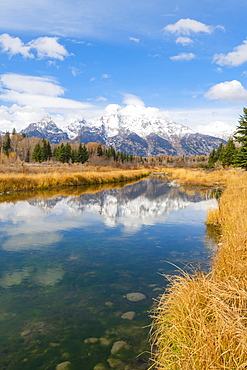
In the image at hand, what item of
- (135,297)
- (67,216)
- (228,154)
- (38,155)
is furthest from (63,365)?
(38,155)

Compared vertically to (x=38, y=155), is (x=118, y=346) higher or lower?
lower

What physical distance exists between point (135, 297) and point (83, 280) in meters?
1.80

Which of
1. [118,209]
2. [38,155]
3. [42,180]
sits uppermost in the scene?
[38,155]

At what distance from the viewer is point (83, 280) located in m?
8.00

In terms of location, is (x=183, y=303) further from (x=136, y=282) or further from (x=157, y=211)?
(x=157, y=211)

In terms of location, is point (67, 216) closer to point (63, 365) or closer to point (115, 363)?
point (63, 365)

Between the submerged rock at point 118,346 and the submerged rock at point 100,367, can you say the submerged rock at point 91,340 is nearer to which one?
the submerged rock at point 118,346

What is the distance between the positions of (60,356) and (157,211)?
597 inches

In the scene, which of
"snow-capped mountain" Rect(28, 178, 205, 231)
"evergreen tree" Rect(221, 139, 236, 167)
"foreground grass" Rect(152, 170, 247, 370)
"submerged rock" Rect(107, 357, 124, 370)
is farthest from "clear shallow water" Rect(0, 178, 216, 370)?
"evergreen tree" Rect(221, 139, 236, 167)

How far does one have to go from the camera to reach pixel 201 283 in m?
4.89

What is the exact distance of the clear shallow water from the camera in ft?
16.8

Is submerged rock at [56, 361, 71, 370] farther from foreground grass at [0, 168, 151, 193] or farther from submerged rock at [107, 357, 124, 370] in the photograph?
foreground grass at [0, 168, 151, 193]

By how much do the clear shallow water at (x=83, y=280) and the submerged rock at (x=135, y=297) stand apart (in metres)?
0.12

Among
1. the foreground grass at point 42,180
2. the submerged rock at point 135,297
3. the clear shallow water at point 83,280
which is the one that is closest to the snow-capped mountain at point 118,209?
the clear shallow water at point 83,280
